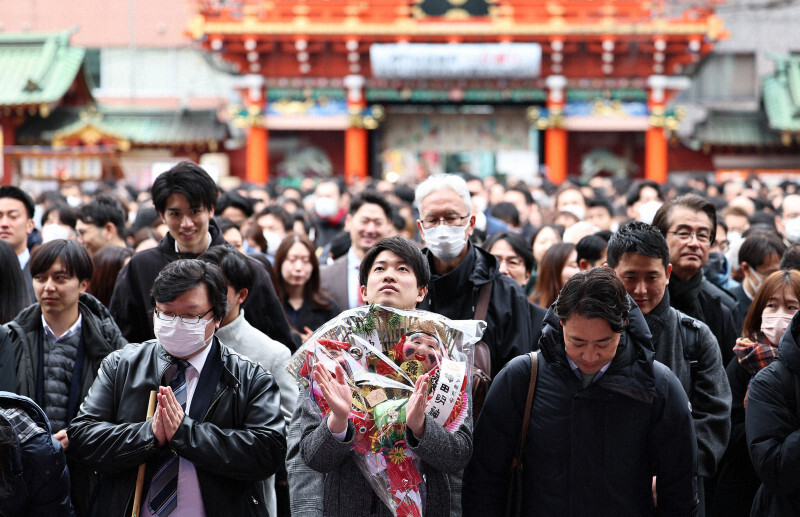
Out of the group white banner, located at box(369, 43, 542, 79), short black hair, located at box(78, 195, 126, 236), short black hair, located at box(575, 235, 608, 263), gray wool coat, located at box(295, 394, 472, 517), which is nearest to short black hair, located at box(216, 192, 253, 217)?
short black hair, located at box(78, 195, 126, 236)

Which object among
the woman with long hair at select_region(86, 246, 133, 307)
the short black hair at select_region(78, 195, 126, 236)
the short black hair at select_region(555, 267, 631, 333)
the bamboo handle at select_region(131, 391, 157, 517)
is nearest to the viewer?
the short black hair at select_region(555, 267, 631, 333)

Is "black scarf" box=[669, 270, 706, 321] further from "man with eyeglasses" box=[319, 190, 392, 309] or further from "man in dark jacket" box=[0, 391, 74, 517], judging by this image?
"man in dark jacket" box=[0, 391, 74, 517]

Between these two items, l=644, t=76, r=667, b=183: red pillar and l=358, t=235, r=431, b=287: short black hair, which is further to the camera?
l=644, t=76, r=667, b=183: red pillar

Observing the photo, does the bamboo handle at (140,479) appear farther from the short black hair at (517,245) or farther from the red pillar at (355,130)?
the red pillar at (355,130)

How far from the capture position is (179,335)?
3.42 metres

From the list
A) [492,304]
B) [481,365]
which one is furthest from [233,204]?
[481,365]

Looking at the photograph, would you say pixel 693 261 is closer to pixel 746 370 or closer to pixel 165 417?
pixel 746 370

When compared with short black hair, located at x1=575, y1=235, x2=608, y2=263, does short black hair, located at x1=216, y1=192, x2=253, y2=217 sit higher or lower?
higher

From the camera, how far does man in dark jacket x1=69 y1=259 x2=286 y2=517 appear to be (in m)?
3.26

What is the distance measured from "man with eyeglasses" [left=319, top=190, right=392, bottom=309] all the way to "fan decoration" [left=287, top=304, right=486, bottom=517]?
8.55 ft

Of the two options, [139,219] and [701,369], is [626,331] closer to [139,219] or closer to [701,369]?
[701,369]

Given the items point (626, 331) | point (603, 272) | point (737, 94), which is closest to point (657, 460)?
point (626, 331)

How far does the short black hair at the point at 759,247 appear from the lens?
546 centimetres

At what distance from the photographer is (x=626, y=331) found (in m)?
3.21
